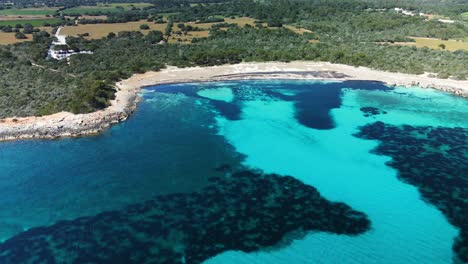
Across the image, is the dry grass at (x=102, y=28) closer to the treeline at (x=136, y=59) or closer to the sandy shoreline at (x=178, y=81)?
the treeline at (x=136, y=59)

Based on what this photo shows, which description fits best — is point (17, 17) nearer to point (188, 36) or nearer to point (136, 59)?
point (188, 36)

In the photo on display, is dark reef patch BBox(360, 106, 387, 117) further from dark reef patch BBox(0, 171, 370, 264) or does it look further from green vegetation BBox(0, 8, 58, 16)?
green vegetation BBox(0, 8, 58, 16)

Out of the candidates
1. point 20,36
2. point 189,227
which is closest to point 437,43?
point 189,227

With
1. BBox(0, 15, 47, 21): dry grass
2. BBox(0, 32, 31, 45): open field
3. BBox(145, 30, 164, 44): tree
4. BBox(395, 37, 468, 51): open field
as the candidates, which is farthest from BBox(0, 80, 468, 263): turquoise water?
BBox(0, 15, 47, 21): dry grass

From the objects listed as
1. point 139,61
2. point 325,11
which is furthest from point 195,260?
point 325,11

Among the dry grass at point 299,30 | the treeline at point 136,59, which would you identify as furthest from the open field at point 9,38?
the dry grass at point 299,30

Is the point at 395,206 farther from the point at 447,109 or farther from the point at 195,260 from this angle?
the point at 447,109
